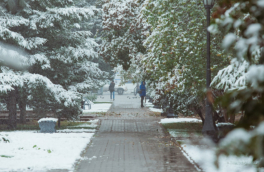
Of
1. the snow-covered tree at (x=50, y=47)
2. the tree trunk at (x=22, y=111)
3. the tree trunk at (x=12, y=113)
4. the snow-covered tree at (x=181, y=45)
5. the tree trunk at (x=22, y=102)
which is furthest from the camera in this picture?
the tree trunk at (x=22, y=111)

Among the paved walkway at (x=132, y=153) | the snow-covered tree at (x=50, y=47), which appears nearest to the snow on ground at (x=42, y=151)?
the paved walkway at (x=132, y=153)

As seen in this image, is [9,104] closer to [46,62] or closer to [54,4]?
[46,62]

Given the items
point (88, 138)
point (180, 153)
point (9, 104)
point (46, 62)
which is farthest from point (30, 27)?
point (180, 153)

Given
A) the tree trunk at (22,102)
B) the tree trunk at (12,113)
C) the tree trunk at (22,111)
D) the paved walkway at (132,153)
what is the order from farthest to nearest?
the tree trunk at (22,111) → the tree trunk at (12,113) → the tree trunk at (22,102) → the paved walkway at (132,153)

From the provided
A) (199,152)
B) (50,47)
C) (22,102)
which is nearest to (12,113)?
(22,102)

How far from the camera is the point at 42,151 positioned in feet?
36.7

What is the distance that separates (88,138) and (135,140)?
1494 millimetres

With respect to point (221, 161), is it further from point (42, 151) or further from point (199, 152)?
point (42, 151)

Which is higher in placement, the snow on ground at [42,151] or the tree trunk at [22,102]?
the tree trunk at [22,102]

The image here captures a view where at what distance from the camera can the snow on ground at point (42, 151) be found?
9164 millimetres

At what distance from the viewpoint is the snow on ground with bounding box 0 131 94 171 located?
9.16 m

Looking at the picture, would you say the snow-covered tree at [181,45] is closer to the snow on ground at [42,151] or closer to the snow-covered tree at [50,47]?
the snow on ground at [42,151]

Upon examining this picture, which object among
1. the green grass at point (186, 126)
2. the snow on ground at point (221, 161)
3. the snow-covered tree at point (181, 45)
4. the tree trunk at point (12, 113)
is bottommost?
the snow on ground at point (221, 161)

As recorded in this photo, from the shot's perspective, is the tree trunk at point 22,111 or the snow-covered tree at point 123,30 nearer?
the tree trunk at point 22,111
